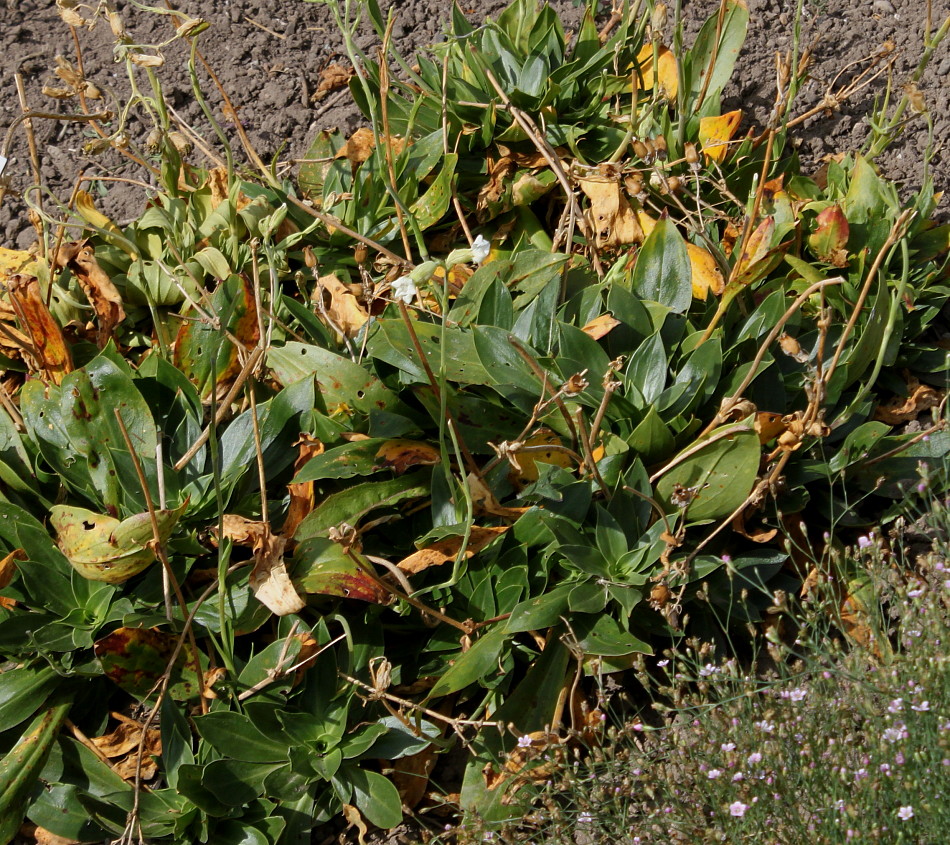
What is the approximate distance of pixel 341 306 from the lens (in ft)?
7.82

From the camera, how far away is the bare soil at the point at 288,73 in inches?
110

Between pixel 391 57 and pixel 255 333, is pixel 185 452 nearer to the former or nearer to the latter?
pixel 255 333

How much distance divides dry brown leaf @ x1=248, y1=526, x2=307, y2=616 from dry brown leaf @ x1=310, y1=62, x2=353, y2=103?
5.35ft

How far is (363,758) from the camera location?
1.88 metres

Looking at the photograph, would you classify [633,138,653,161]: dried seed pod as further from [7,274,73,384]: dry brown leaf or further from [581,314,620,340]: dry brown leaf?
[7,274,73,384]: dry brown leaf

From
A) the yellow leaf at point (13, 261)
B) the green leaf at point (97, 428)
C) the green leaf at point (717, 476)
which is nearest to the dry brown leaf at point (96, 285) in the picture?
the yellow leaf at point (13, 261)

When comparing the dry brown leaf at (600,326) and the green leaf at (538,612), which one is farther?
the dry brown leaf at (600,326)

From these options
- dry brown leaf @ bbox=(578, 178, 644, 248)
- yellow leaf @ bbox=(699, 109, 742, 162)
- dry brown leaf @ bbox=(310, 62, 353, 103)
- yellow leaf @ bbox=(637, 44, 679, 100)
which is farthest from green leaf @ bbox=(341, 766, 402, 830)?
dry brown leaf @ bbox=(310, 62, 353, 103)

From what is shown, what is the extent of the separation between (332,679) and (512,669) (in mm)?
345

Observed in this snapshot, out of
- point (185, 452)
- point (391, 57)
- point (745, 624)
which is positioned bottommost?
point (745, 624)

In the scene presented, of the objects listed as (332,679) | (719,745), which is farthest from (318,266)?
(719,745)

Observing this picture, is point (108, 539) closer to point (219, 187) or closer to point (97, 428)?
point (97, 428)

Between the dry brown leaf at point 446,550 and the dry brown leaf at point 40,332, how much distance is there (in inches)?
38.9

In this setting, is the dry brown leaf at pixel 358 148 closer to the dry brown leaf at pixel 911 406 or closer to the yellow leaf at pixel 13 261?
the yellow leaf at pixel 13 261
